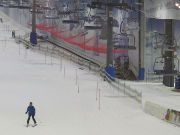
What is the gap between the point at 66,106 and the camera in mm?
24016

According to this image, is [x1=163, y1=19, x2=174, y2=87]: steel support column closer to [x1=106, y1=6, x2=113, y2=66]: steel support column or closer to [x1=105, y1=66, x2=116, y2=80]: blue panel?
[x1=105, y1=66, x2=116, y2=80]: blue panel

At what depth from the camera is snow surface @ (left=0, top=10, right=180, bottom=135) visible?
Answer: 19422 millimetres

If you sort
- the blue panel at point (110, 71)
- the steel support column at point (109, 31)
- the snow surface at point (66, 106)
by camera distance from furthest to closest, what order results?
the steel support column at point (109, 31)
the blue panel at point (110, 71)
the snow surface at point (66, 106)

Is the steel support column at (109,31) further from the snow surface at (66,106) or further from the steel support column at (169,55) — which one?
the steel support column at (169,55)

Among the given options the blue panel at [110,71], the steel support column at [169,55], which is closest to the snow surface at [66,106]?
the blue panel at [110,71]

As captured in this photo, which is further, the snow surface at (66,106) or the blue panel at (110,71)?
the blue panel at (110,71)

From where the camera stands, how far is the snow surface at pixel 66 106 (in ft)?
63.7

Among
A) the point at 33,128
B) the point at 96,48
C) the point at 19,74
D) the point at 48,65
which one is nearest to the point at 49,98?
the point at 33,128

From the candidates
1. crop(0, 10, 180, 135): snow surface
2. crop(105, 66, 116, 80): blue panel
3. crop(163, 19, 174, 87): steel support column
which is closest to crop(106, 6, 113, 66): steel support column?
crop(105, 66, 116, 80): blue panel

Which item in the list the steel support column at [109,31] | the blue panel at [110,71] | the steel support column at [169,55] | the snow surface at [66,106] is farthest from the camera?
the steel support column at [109,31]

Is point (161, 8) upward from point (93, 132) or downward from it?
upward

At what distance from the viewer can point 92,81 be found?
33.7 metres

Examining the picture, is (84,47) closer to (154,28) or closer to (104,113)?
(154,28)

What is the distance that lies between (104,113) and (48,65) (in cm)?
1736
